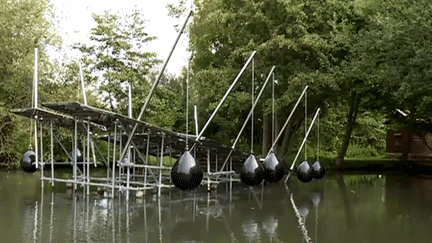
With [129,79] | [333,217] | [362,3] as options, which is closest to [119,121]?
[333,217]

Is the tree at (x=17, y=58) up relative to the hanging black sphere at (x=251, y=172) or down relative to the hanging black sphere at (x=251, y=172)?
up

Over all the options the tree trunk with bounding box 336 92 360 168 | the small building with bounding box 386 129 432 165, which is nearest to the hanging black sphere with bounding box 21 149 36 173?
the tree trunk with bounding box 336 92 360 168

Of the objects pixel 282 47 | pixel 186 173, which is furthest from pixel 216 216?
pixel 282 47

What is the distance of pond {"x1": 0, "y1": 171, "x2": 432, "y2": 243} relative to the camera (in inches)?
535

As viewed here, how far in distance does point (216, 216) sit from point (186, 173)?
187cm

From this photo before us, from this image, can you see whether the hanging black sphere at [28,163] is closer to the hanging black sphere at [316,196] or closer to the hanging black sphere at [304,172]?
the hanging black sphere at [304,172]

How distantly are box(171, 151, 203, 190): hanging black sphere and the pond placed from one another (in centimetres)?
99

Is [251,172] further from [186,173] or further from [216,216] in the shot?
[186,173]

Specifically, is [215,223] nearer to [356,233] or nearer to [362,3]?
[356,233]

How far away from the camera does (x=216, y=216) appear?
17484 mm

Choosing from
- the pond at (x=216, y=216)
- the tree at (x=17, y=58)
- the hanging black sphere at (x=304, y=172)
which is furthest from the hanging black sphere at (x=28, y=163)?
the tree at (x=17, y=58)

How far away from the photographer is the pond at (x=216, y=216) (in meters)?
13.6

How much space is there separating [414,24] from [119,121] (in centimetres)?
1518

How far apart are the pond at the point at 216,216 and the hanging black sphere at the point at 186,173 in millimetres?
988
